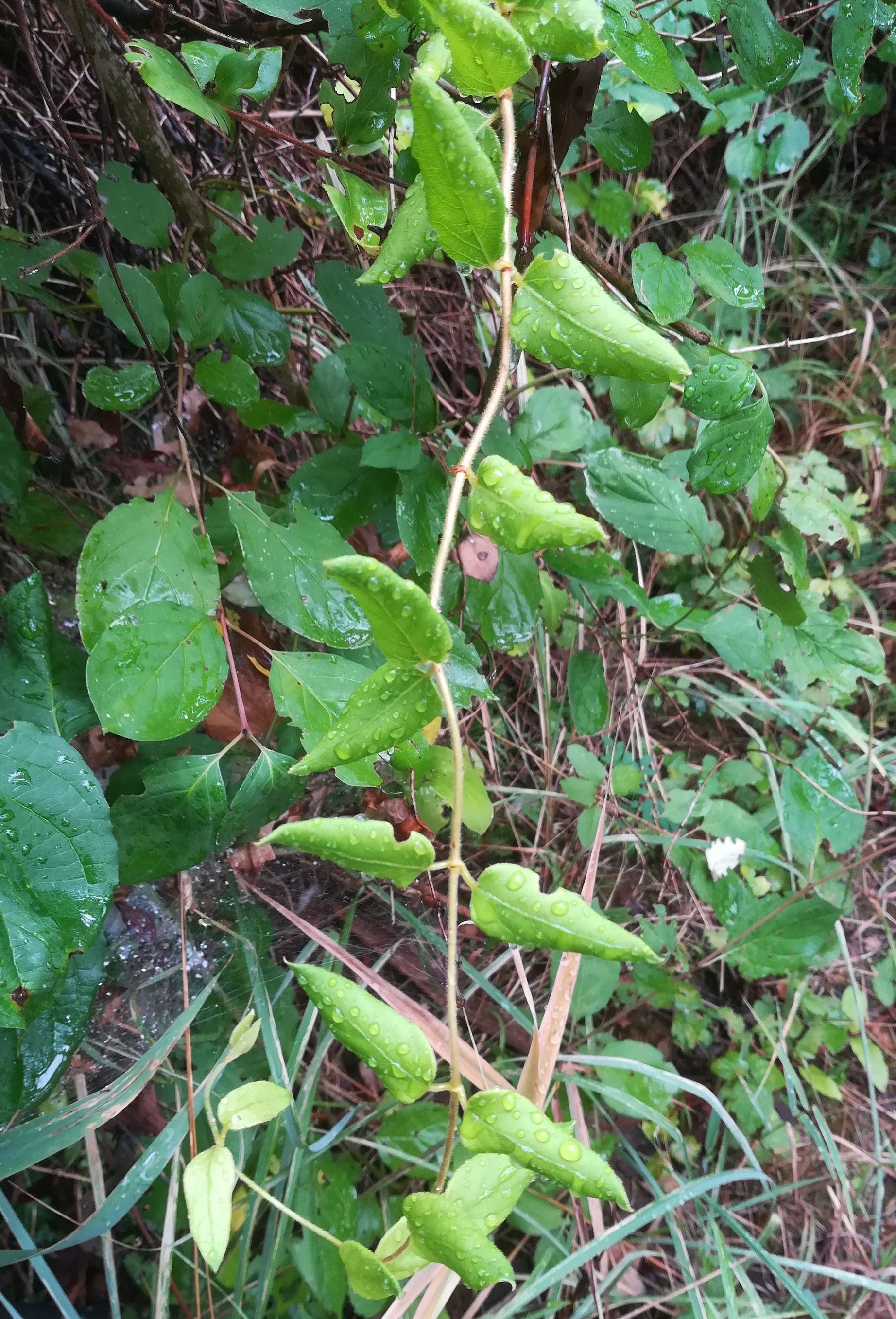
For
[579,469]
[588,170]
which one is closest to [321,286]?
[579,469]

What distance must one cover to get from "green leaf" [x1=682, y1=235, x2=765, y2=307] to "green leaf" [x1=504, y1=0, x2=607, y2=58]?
0.39 metres

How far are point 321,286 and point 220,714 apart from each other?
0.57 metres

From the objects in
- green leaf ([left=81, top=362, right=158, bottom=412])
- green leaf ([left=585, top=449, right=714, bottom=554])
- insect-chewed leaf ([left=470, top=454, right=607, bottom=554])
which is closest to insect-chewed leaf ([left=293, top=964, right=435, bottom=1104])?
insect-chewed leaf ([left=470, top=454, right=607, bottom=554])

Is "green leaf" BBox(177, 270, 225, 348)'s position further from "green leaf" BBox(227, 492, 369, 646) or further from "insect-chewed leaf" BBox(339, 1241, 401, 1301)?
"insect-chewed leaf" BBox(339, 1241, 401, 1301)

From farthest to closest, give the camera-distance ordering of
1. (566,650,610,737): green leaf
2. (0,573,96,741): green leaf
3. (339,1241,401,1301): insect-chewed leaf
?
(566,650,610,737): green leaf, (0,573,96,741): green leaf, (339,1241,401,1301): insect-chewed leaf

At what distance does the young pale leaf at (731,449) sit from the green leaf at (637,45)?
339mm

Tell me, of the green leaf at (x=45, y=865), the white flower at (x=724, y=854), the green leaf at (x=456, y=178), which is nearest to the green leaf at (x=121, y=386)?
the green leaf at (x=45, y=865)

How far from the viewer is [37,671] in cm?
85

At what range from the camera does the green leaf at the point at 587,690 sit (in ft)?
4.54

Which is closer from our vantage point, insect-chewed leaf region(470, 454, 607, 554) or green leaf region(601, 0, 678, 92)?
insect-chewed leaf region(470, 454, 607, 554)

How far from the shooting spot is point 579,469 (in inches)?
67.9

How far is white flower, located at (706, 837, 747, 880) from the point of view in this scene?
1.66 meters

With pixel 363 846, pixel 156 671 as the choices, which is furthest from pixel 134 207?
pixel 363 846

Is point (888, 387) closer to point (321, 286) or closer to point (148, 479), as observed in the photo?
point (321, 286)
